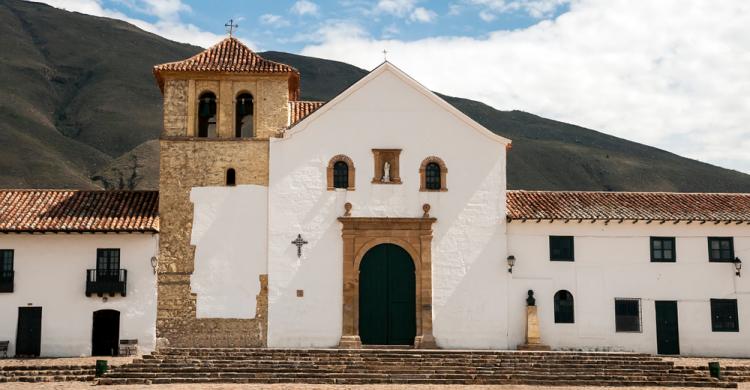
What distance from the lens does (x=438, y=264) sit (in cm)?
2753

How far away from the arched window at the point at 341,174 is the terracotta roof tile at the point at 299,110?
7.66ft

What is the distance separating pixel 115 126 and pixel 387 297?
231 ft

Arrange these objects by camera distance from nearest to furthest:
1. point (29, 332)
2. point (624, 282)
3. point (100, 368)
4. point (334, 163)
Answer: point (100, 368)
point (29, 332)
point (334, 163)
point (624, 282)

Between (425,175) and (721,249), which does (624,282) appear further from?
(425,175)

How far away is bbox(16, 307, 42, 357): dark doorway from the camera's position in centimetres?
2602

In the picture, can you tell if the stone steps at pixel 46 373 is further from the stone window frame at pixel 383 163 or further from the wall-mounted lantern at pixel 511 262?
the wall-mounted lantern at pixel 511 262

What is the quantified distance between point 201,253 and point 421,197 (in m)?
7.44

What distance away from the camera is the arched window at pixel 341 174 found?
91.2 feet

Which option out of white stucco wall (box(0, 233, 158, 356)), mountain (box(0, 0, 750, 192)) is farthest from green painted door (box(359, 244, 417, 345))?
mountain (box(0, 0, 750, 192))

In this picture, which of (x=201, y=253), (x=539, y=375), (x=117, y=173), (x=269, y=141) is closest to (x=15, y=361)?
(x=201, y=253)

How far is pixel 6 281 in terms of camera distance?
1037 inches

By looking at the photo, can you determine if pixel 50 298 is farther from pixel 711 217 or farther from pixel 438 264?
pixel 711 217

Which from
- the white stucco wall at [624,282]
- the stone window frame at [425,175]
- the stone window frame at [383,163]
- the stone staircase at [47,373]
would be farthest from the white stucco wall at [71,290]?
the white stucco wall at [624,282]

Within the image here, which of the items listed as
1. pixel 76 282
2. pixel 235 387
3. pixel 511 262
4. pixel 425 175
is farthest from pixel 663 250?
pixel 76 282
